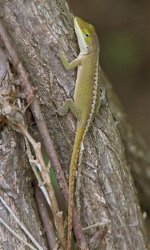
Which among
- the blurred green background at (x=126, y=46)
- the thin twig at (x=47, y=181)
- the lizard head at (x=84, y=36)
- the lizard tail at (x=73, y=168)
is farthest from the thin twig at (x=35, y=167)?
the blurred green background at (x=126, y=46)

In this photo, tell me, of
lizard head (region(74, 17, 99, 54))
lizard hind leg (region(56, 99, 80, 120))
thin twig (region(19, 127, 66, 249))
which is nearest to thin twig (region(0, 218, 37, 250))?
thin twig (region(19, 127, 66, 249))

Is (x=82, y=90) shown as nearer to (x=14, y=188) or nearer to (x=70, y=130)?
(x=70, y=130)

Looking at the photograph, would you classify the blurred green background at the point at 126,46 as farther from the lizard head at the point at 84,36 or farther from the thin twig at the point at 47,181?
the thin twig at the point at 47,181

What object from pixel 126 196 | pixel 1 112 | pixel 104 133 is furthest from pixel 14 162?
pixel 126 196

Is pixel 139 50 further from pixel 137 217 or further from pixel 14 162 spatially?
pixel 14 162

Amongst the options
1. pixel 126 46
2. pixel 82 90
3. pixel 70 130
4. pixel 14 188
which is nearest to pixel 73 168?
pixel 70 130

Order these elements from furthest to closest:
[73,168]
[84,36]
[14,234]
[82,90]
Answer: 1. [84,36]
2. [82,90]
3. [73,168]
4. [14,234]

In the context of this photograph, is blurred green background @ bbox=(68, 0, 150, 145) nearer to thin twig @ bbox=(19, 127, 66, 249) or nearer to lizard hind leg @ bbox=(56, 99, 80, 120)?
lizard hind leg @ bbox=(56, 99, 80, 120)
